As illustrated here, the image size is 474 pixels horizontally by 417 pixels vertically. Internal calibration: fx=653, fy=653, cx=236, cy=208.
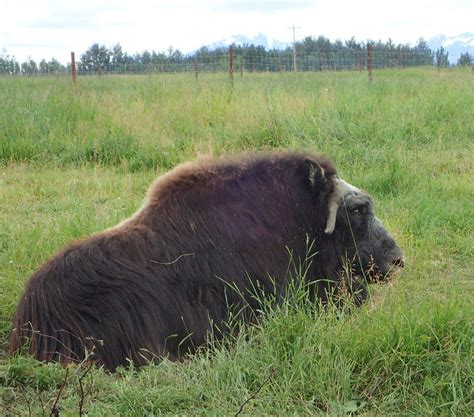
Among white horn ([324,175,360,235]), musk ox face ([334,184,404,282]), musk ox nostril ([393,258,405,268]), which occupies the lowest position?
musk ox nostril ([393,258,405,268])

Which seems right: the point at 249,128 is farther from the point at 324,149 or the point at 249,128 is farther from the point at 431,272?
the point at 431,272

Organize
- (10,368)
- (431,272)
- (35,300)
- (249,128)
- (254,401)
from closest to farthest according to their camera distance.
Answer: (254,401) < (10,368) < (35,300) < (431,272) < (249,128)

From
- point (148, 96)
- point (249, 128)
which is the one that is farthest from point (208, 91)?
point (249, 128)

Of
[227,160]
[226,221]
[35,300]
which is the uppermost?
[227,160]

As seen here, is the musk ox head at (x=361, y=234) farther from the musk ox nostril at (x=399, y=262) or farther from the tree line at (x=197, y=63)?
the tree line at (x=197, y=63)

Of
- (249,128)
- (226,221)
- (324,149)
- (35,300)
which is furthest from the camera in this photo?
(249,128)

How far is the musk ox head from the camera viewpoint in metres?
3.57

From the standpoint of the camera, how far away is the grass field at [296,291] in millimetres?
2414

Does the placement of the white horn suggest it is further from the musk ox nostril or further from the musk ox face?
the musk ox nostril

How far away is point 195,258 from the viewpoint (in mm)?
3201

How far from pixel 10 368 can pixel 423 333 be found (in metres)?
1.65

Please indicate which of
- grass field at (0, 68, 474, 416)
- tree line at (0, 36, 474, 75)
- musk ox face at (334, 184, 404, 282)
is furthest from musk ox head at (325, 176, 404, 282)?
tree line at (0, 36, 474, 75)

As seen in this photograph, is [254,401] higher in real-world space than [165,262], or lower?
lower

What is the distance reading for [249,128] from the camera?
25.9ft
